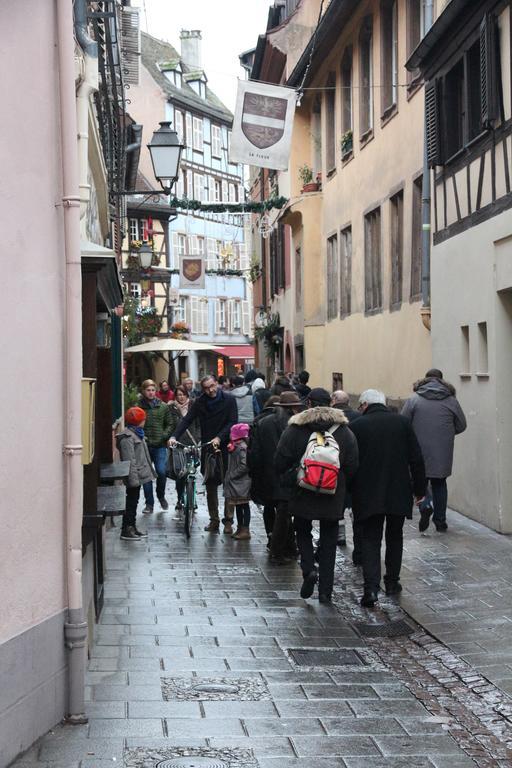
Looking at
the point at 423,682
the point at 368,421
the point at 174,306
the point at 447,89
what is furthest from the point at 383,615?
the point at 174,306

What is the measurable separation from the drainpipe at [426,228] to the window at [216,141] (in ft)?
185

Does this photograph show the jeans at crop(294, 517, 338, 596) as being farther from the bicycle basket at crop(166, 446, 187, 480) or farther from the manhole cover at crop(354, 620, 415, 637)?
the bicycle basket at crop(166, 446, 187, 480)

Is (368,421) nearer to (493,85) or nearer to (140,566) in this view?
(140,566)

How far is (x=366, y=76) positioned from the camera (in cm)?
2405

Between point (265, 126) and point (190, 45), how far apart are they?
62.4 m

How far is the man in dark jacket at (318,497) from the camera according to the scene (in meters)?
Answer: 10.2

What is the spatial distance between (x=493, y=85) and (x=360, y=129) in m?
10.1

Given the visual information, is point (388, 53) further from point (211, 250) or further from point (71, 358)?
point (211, 250)

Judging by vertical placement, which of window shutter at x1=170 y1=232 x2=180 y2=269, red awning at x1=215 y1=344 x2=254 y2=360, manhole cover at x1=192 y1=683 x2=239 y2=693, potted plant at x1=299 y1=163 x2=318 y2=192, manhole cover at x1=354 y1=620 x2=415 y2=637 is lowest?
manhole cover at x1=354 y1=620 x2=415 y2=637

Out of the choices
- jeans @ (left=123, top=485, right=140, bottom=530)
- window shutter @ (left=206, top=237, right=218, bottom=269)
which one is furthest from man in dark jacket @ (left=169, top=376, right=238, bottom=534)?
window shutter @ (left=206, top=237, right=218, bottom=269)

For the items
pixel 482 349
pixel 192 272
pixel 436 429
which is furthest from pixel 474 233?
pixel 192 272

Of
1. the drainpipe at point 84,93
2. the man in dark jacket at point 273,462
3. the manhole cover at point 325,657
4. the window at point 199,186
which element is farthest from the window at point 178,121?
the manhole cover at point 325,657

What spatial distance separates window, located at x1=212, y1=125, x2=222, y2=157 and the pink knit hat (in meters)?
60.5

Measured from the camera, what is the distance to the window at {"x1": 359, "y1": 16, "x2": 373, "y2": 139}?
76.7 ft
